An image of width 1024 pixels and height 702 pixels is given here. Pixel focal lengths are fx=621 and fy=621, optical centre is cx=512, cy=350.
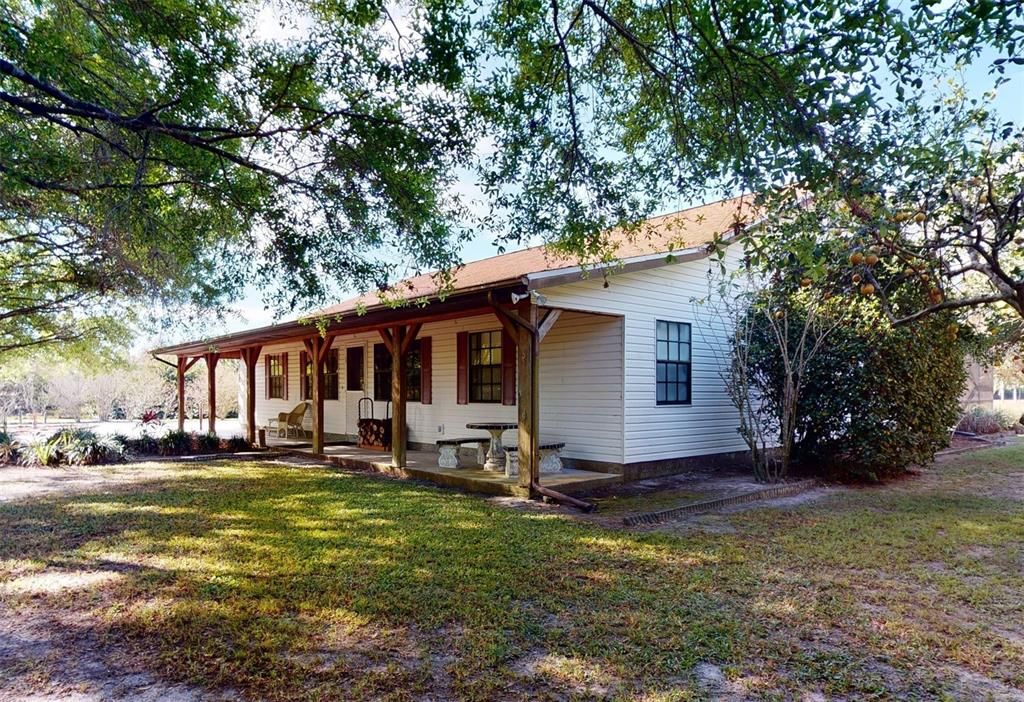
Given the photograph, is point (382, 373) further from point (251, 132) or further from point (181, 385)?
point (251, 132)

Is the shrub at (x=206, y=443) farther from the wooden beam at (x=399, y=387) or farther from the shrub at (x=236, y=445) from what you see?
the wooden beam at (x=399, y=387)

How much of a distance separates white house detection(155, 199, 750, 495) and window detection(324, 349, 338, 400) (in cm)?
211

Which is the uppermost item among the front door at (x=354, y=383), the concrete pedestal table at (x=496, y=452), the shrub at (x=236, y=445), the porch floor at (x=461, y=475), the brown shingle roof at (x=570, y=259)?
the brown shingle roof at (x=570, y=259)

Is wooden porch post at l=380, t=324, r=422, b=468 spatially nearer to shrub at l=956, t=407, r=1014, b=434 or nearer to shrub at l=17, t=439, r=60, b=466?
shrub at l=17, t=439, r=60, b=466

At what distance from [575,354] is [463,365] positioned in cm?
231

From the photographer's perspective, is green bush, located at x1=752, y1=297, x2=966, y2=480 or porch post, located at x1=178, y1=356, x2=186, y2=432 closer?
green bush, located at x1=752, y1=297, x2=966, y2=480

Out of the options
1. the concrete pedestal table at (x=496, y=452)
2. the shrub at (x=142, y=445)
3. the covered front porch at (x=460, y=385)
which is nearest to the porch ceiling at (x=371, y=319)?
the covered front porch at (x=460, y=385)

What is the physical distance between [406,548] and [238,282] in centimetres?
321

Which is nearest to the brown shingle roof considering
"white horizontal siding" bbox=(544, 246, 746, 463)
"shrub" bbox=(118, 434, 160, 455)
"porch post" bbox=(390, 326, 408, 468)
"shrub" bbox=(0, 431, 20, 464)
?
"white horizontal siding" bbox=(544, 246, 746, 463)

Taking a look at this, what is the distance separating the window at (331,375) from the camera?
14250mm

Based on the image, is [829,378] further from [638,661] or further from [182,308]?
[182,308]

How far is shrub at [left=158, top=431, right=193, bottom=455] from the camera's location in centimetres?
1284

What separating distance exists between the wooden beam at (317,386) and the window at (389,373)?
141 centimetres

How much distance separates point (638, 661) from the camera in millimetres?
3230
